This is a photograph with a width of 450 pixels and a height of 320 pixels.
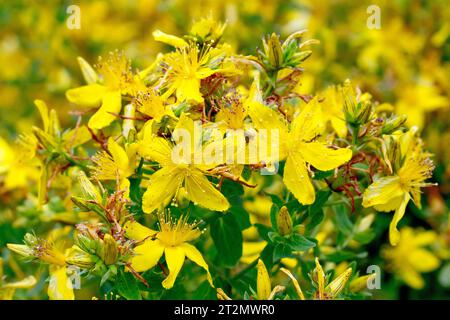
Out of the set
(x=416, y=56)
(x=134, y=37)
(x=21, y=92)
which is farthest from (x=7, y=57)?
(x=416, y=56)

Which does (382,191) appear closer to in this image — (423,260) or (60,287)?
(60,287)

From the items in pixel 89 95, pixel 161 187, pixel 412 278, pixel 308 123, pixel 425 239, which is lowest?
pixel 412 278

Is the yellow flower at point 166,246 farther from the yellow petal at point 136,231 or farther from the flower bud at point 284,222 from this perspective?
the flower bud at point 284,222

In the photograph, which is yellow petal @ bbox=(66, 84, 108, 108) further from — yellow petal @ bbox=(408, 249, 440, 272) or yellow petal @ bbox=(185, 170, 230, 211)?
yellow petal @ bbox=(408, 249, 440, 272)

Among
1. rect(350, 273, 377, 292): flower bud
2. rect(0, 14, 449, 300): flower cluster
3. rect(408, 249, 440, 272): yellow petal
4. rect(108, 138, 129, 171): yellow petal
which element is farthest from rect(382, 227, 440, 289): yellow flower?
rect(108, 138, 129, 171): yellow petal

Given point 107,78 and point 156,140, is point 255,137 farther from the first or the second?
point 107,78

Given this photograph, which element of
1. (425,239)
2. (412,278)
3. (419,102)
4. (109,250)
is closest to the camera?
(109,250)

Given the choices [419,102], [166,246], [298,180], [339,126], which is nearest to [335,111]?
[339,126]

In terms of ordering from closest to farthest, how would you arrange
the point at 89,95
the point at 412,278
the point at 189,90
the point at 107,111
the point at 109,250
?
the point at 109,250
the point at 189,90
the point at 107,111
the point at 89,95
the point at 412,278

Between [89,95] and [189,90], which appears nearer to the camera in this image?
[189,90]
